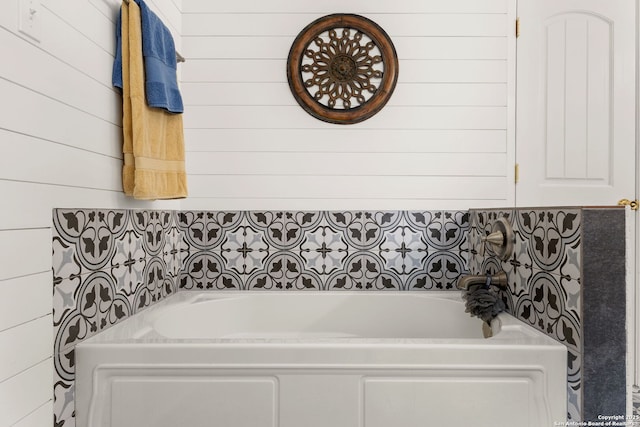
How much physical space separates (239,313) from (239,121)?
3.23 ft

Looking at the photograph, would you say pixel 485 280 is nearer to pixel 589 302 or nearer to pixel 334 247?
pixel 589 302

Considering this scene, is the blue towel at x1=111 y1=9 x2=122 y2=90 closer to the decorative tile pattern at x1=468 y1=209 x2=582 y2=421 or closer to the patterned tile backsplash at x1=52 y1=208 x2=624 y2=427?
the patterned tile backsplash at x1=52 y1=208 x2=624 y2=427

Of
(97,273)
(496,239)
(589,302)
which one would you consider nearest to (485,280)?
(496,239)

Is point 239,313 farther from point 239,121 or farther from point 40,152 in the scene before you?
point 40,152

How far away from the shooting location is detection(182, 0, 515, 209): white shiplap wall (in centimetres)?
217

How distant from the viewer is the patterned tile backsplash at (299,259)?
1.19 m

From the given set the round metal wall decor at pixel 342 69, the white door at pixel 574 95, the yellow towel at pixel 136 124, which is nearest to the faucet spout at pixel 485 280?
the white door at pixel 574 95

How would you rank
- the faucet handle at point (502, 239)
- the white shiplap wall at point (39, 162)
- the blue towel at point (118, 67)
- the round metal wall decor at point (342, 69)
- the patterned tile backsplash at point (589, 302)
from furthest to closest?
the round metal wall decor at point (342, 69) < the faucet handle at point (502, 239) < the blue towel at point (118, 67) < the patterned tile backsplash at point (589, 302) < the white shiplap wall at point (39, 162)

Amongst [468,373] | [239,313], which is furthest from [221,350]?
[239,313]

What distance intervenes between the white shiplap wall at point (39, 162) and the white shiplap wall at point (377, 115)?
83cm

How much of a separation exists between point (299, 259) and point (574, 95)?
166 cm

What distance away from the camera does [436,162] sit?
7.13ft

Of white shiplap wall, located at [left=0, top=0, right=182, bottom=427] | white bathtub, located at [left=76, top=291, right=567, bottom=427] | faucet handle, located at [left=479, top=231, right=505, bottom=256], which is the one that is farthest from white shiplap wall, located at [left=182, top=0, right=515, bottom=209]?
white bathtub, located at [left=76, top=291, right=567, bottom=427]

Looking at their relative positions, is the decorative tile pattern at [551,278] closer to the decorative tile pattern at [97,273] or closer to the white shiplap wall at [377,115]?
the white shiplap wall at [377,115]
